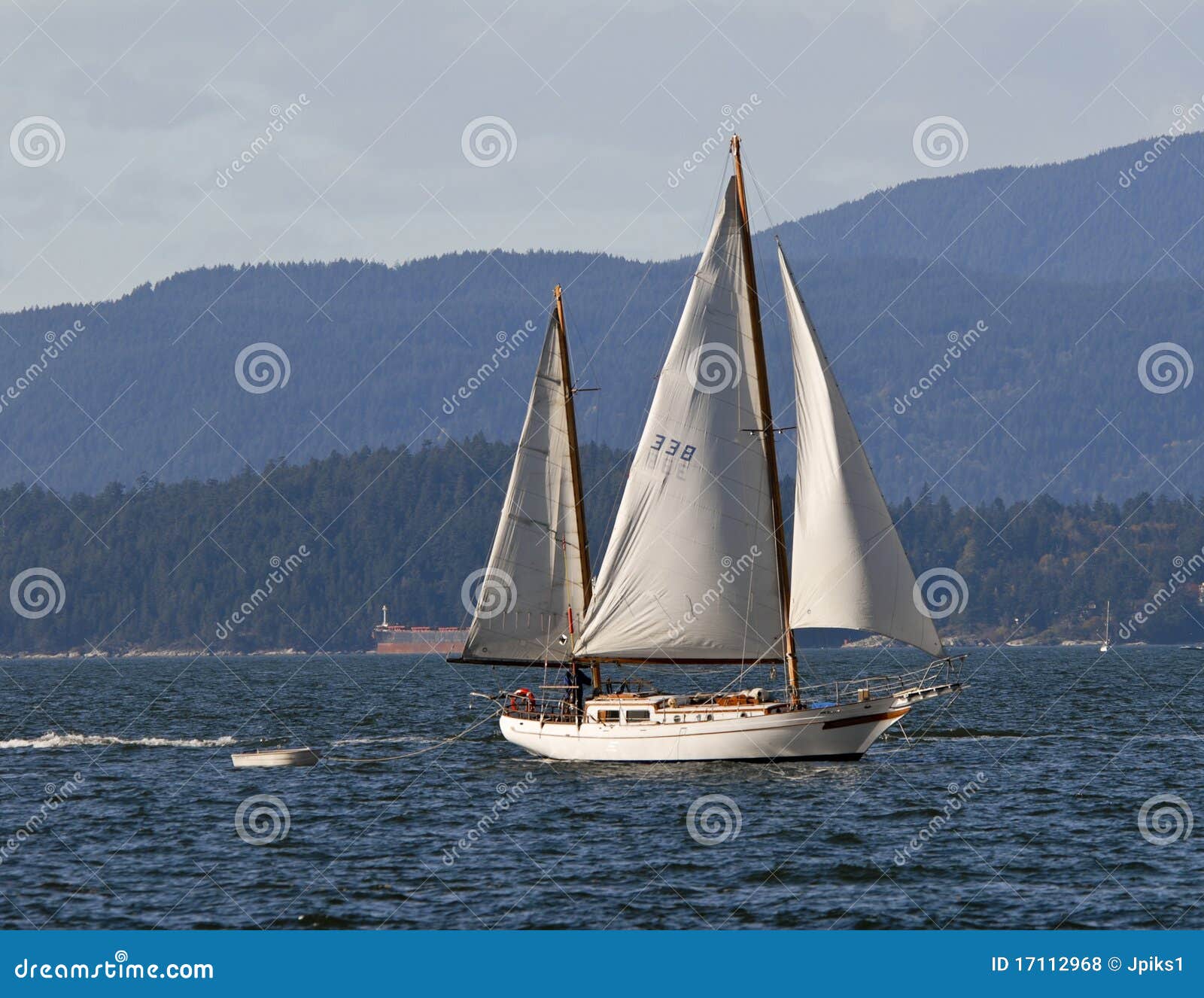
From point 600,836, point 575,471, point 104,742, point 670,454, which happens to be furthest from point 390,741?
point 600,836

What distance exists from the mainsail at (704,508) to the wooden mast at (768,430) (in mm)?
184

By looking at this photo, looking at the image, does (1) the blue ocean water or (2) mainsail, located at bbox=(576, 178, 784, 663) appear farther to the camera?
(2) mainsail, located at bbox=(576, 178, 784, 663)

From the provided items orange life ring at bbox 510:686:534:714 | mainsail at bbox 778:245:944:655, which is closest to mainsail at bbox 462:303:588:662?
orange life ring at bbox 510:686:534:714

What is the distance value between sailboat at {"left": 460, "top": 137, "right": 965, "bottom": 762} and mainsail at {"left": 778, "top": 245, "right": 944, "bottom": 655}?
5 centimetres

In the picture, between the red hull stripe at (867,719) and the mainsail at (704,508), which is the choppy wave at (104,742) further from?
the red hull stripe at (867,719)

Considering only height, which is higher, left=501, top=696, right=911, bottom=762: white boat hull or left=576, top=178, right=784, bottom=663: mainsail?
left=576, top=178, right=784, bottom=663: mainsail

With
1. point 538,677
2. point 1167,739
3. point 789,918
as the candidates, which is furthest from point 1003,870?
point 538,677

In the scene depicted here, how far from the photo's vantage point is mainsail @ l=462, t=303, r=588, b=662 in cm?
6262

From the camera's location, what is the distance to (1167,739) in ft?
255

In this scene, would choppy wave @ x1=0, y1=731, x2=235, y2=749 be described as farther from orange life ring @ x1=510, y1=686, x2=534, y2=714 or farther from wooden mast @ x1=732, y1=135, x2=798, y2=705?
wooden mast @ x1=732, y1=135, x2=798, y2=705

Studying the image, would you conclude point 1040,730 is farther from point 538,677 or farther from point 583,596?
point 538,677

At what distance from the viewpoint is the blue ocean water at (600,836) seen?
125 feet

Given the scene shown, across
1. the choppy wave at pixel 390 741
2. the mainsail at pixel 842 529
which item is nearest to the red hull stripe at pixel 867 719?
the mainsail at pixel 842 529

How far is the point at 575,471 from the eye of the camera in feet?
208
